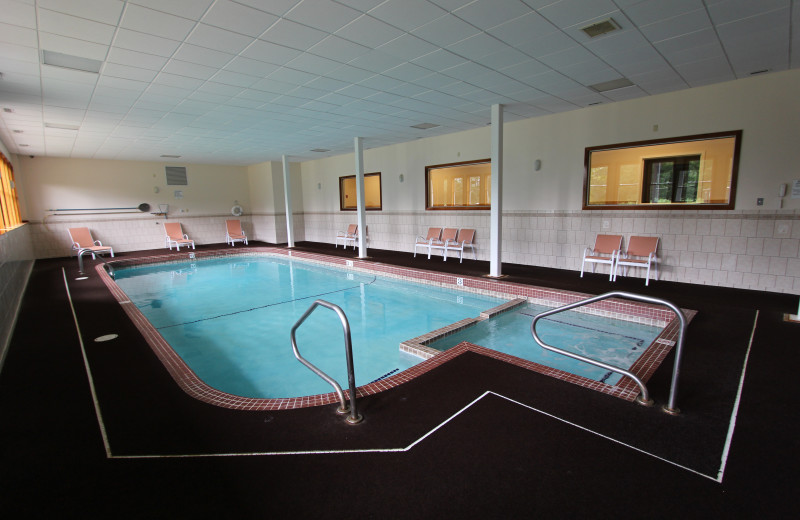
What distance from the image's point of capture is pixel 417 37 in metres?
3.31

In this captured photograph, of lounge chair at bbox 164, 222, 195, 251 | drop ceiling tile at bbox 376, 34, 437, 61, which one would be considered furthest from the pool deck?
lounge chair at bbox 164, 222, 195, 251

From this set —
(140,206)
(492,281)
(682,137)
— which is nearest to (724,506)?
(492,281)

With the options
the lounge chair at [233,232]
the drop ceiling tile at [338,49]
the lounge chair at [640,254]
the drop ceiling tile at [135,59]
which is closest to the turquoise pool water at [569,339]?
the lounge chair at [640,254]

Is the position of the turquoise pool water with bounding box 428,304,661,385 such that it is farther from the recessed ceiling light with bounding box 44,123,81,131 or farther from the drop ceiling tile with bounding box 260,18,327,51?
the recessed ceiling light with bounding box 44,123,81,131

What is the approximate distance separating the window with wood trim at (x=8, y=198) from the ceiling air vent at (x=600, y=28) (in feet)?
26.3

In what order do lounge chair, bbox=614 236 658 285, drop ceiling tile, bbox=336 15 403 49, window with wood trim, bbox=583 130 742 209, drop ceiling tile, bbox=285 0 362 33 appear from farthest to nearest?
lounge chair, bbox=614 236 658 285, window with wood trim, bbox=583 130 742 209, drop ceiling tile, bbox=336 15 403 49, drop ceiling tile, bbox=285 0 362 33

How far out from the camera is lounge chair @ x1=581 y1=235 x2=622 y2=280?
5.47 metres

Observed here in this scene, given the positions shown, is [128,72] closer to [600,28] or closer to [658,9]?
[600,28]

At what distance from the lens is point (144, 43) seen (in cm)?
324

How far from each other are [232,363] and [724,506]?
3726 mm

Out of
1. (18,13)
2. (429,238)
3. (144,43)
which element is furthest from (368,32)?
(429,238)

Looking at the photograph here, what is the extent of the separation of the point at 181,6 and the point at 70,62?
74.0 inches

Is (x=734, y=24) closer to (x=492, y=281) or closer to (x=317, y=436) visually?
(x=492, y=281)

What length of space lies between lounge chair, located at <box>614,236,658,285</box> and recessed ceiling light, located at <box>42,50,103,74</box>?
673 centimetres
